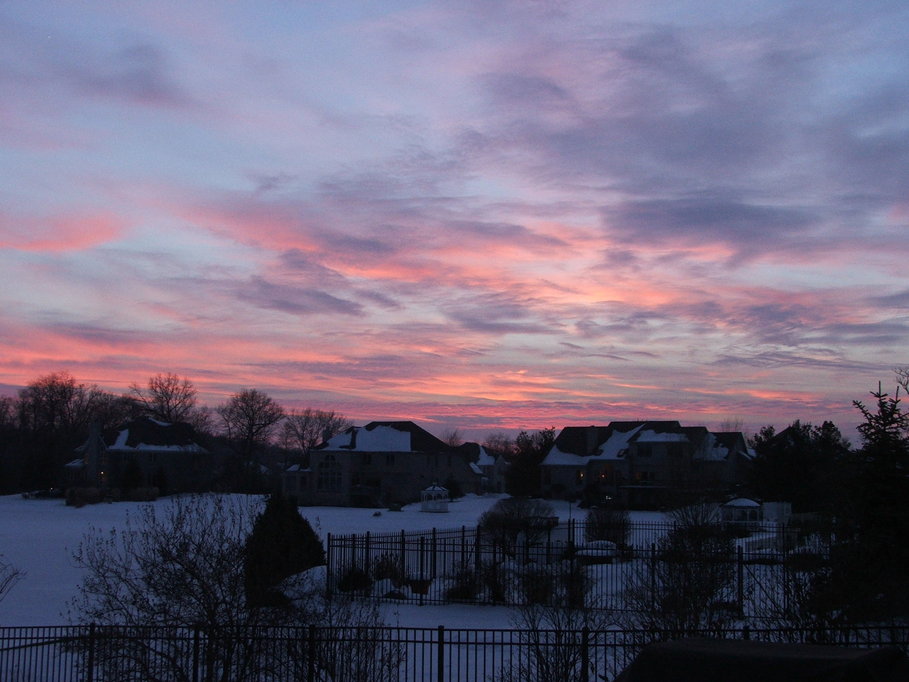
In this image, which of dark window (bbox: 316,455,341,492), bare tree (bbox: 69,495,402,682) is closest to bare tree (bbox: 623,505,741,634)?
bare tree (bbox: 69,495,402,682)

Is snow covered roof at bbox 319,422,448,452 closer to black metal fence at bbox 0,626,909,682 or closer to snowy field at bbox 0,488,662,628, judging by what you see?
snowy field at bbox 0,488,662,628

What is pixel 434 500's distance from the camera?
7450 cm

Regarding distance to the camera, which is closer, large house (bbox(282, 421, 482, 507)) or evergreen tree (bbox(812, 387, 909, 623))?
evergreen tree (bbox(812, 387, 909, 623))

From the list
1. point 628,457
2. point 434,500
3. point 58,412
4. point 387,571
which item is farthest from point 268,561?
point 58,412

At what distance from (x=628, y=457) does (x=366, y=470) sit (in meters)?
23.8

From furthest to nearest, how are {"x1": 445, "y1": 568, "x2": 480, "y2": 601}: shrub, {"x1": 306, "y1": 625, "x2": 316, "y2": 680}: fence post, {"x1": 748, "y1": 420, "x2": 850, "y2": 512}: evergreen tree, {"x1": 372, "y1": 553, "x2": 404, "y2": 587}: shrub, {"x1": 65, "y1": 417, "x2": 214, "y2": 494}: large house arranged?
{"x1": 65, "y1": 417, "x2": 214, "y2": 494}: large house → {"x1": 748, "y1": 420, "x2": 850, "y2": 512}: evergreen tree → {"x1": 372, "y1": 553, "x2": 404, "y2": 587}: shrub → {"x1": 445, "y1": 568, "x2": 480, "y2": 601}: shrub → {"x1": 306, "y1": 625, "x2": 316, "y2": 680}: fence post

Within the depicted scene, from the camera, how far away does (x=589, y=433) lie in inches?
3324

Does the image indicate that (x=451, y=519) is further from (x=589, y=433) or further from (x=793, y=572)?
(x=793, y=572)

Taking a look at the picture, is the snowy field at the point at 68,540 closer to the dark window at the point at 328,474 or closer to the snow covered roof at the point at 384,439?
the dark window at the point at 328,474

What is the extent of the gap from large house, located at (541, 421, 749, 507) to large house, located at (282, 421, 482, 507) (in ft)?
39.6

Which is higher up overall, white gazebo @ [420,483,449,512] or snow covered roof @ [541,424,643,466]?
snow covered roof @ [541,424,643,466]

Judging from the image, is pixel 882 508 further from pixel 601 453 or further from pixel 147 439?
pixel 147 439

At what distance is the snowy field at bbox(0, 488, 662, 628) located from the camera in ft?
75.4

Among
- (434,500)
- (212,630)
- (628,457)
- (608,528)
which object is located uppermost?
(628,457)
